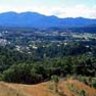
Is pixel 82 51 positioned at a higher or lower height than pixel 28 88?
lower

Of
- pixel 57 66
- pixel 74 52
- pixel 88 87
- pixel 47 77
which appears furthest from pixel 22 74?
pixel 74 52

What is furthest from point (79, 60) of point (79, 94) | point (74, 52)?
point (74, 52)

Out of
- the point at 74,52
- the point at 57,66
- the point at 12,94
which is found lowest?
the point at 74,52

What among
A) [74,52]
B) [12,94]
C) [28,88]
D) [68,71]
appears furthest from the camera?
[74,52]

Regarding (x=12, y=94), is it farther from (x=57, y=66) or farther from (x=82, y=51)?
(x=82, y=51)

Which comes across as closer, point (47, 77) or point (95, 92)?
point (95, 92)

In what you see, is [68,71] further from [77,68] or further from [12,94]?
[12,94]

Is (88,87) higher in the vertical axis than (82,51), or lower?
higher

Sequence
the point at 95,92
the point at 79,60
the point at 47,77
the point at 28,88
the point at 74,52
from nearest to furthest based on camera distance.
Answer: the point at 28,88 < the point at 95,92 < the point at 47,77 < the point at 79,60 < the point at 74,52

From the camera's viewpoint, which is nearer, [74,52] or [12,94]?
[12,94]
